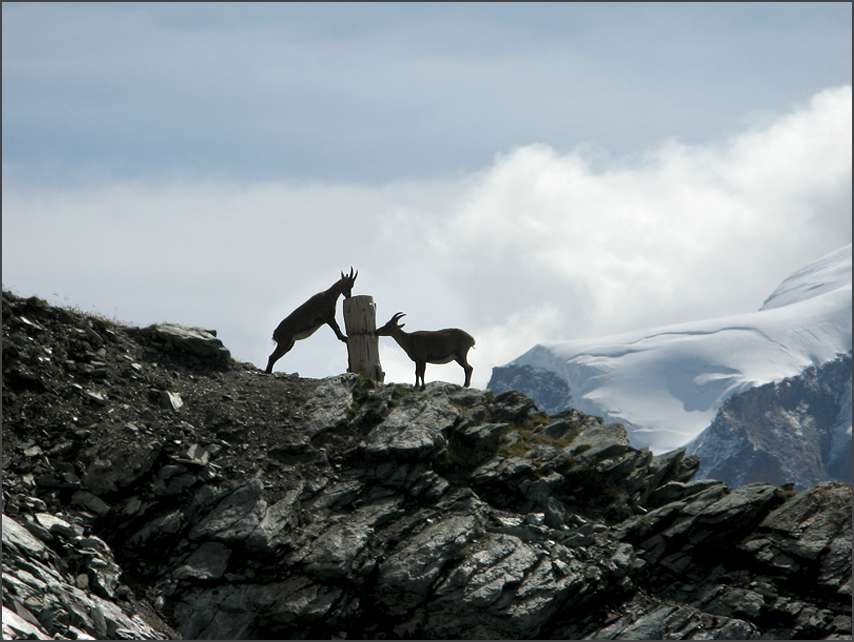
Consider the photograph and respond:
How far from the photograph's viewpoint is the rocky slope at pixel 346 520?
2709 centimetres

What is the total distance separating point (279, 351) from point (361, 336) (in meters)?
2.48

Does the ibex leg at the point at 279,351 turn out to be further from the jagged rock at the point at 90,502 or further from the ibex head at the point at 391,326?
the jagged rock at the point at 90,502

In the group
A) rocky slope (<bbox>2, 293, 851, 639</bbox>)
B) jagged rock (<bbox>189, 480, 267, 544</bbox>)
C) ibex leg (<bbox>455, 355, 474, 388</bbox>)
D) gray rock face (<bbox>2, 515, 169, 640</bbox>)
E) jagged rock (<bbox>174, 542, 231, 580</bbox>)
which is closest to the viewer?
gray rock face (<bbox>2, 515, 169, 640</bbox>)

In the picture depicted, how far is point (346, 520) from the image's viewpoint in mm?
29141

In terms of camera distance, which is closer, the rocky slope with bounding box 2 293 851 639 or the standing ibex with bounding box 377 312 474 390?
the rocky slope with bounding box 2 293 851 639

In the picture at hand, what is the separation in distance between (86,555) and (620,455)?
14060mm

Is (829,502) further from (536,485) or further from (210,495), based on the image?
(210,495)

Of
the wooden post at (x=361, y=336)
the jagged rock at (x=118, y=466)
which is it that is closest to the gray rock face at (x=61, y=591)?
the jagged rock at (x=118, y=466)

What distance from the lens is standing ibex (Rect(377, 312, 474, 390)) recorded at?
38562mm

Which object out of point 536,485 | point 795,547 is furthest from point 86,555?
point 795,547

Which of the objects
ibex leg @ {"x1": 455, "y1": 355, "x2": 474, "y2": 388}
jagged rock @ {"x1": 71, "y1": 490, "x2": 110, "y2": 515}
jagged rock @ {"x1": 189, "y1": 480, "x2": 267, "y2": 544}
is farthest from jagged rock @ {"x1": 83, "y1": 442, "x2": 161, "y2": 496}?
ibex leg @ {"x1": 455, "y1": 355, "x2": 474, "y2": 388}

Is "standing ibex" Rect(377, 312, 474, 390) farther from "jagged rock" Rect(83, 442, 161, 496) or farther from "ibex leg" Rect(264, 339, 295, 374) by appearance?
"jagged rock" Rect(83, 442, 161, 496)

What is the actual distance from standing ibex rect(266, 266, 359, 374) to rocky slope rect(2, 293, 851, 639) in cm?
339

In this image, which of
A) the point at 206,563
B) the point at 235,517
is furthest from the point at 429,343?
the point at 206,563
